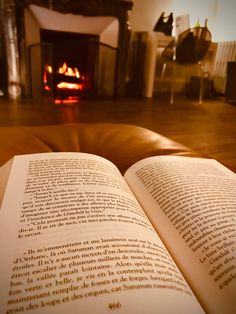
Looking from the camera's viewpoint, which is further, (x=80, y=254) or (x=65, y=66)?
(x=65, y=66)

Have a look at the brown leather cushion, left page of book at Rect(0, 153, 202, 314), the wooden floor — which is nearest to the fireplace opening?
the wooden floor

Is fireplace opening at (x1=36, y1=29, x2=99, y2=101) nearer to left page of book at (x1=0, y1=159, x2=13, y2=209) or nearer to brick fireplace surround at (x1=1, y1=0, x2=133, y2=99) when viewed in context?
brick fireplace surround at (x1=1, y1=0, x2=133, y2=99)

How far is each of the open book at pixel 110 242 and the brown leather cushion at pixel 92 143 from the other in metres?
0.14

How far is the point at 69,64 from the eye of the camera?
8.88 feet

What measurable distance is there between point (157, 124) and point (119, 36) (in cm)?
141

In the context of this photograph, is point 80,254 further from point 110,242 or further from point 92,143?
point 92,143

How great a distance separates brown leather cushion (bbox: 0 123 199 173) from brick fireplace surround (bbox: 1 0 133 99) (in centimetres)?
205

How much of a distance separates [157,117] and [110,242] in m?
1.97

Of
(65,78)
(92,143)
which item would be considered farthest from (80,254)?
(65,78)

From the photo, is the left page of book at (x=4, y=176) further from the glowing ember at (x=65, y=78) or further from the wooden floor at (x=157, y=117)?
the glowing ember at (x=65, y=78)

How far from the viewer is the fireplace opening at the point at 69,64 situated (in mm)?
2535

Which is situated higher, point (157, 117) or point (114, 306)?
point (114, 306)

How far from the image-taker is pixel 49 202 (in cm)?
37

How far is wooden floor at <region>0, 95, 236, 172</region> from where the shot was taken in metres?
1.66
